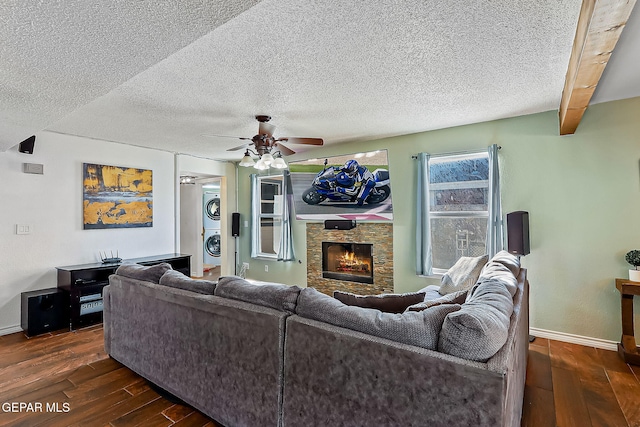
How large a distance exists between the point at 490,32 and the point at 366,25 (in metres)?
0.75

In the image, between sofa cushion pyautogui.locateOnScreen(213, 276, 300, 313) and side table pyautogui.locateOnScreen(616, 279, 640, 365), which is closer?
sofa cushion pyautogui.locateOnScreen(213, 276, 300, 313)

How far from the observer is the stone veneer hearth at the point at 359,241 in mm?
4508

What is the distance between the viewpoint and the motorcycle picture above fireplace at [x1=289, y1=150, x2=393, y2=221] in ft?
14.7

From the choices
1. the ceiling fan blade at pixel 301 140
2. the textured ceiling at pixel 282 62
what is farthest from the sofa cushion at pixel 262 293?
the ceiling fan blade at pixel 301 140

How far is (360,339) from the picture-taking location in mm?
1368

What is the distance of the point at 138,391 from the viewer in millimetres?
2320

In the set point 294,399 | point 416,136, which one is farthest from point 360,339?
point 416,136

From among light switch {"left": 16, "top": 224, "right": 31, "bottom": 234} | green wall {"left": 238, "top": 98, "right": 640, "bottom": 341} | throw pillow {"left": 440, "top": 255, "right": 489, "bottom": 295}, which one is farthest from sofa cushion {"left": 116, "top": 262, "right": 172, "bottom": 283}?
green wall {"left": 238, "top": 98, "right": 640, "bottom": 341}

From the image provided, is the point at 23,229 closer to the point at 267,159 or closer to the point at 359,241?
the point at 267,159

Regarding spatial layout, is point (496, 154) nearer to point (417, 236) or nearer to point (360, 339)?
point (417, 236)

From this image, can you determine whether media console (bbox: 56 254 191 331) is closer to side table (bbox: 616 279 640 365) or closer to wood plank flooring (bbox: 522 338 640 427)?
wood plank flooring (bbox: 522 338 640 427)

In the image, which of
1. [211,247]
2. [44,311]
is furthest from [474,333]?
[211,247]

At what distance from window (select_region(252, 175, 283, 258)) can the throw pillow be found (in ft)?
10.6

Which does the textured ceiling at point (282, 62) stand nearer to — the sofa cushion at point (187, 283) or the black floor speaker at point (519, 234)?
the black floor speaker at point (519, 234)
